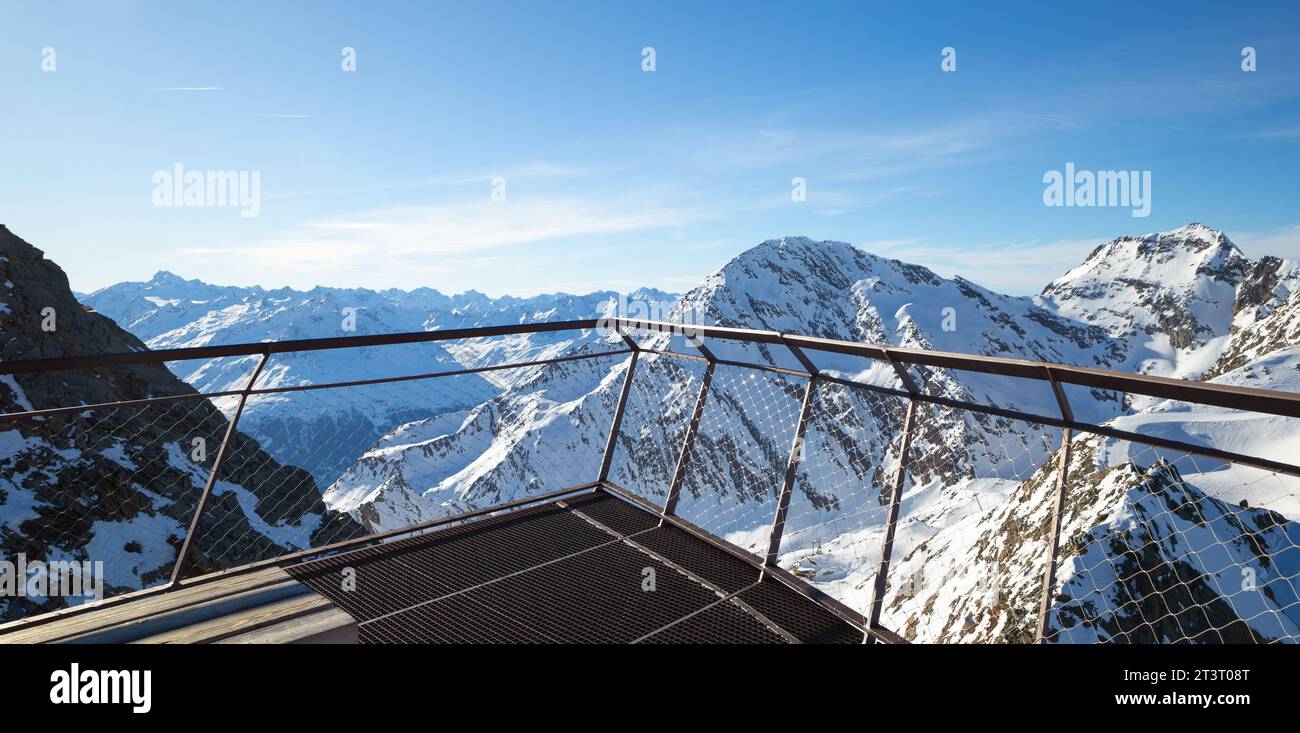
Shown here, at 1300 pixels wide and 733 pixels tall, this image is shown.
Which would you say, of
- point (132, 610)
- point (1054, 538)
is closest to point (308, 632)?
point (132, 610)

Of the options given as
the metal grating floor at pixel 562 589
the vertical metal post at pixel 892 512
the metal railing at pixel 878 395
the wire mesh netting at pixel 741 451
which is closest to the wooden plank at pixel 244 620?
the metal grating floor at pixel 562 589

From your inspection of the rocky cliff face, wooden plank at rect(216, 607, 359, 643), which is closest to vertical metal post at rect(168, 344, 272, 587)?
wooden plank at rect(216, 607, 359, 643)

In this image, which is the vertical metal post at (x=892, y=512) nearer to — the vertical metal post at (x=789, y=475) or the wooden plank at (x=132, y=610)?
the vertical metal post at (x=789, y=475)

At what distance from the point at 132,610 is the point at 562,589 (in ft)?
7.27

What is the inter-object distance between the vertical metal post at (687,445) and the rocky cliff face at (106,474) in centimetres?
536

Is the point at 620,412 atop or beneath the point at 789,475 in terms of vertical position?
atop

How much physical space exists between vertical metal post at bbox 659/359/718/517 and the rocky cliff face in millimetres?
5361

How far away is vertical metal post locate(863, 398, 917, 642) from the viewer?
11.0 feet

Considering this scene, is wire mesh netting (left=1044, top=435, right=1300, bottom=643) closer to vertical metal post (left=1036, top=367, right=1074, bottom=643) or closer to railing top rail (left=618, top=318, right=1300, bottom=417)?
vertical metal post (left=1036, top=367, right=1074, bottom=643)

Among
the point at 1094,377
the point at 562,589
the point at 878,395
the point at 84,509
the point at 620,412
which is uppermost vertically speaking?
the point at 1094,377

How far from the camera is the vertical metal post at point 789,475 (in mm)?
3988

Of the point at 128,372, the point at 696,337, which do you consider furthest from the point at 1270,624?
the point at 128,372

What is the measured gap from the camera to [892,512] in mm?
3457

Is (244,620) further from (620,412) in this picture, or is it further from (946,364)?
(946,364)
